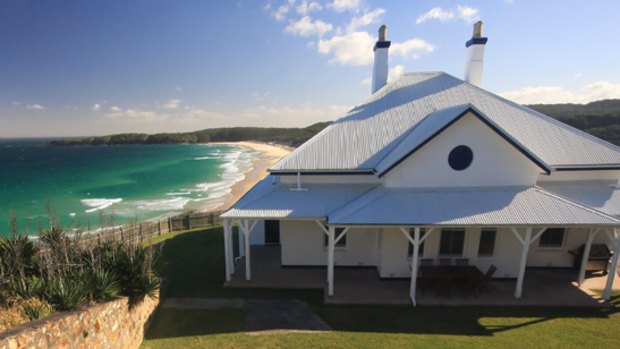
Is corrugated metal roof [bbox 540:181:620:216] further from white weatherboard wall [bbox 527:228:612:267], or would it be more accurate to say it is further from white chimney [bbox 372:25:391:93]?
white chimney [bbox 372:25:391:93]

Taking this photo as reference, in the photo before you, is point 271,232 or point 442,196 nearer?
point 442,196

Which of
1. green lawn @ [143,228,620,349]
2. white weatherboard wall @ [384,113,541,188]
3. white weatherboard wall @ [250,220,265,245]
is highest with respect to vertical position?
white weatherboard wall @ [384,113,541,188]

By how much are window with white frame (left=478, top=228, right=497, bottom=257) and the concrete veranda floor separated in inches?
48.4

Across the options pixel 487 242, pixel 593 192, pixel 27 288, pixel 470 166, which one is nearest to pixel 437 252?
pixel 487 242

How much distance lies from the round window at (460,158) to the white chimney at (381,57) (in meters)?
8.04

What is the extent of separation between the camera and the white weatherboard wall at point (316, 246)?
507 inches

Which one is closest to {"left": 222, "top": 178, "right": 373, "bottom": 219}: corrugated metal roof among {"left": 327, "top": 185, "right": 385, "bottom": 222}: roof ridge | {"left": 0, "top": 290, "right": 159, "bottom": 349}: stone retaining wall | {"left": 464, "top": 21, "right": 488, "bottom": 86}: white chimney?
{"left": 327, "top": 185, "right": 385, "bottom": 222}: roof ridge

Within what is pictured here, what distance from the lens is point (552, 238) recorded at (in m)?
12.9

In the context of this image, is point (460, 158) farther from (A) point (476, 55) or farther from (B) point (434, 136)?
(A) point (476, 55)

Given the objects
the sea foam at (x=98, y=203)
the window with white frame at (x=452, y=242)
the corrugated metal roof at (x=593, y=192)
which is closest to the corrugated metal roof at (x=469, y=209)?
the window with white frame at (x=452, y=242)

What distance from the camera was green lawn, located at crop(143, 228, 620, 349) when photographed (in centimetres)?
862

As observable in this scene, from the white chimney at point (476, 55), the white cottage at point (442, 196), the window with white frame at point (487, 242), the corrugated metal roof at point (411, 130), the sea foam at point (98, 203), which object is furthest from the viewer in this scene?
the sea foam at point (98, 203)

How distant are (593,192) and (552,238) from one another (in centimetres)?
255

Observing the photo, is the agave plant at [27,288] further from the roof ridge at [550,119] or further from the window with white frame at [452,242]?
the roof ridge at [550,119]
